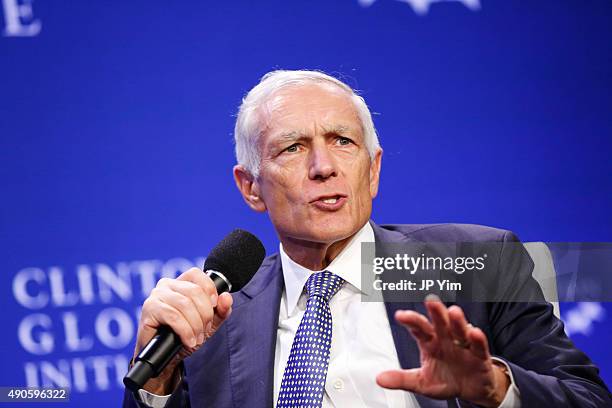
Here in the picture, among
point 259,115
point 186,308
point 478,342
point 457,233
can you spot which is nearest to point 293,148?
point 259,115

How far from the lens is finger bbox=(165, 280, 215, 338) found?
53.1 inches

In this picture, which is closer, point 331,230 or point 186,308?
point 186,308

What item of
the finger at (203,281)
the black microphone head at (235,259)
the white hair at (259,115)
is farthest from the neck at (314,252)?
the finger at (203,281)

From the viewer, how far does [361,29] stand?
265 cm

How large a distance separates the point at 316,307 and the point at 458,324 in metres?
0.72

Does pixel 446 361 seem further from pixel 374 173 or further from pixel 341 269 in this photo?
pixel 374 173

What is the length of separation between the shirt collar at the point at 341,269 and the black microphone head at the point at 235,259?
32 cm

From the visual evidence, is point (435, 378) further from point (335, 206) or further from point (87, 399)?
point (87, 399)

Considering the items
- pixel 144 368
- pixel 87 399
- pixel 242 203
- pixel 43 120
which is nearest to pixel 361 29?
pixel 242 203

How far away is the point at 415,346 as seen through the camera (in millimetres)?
1710

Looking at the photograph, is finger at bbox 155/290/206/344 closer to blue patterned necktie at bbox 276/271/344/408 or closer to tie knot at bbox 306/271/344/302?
blue patterned necktie at bbox 276/271/344/408

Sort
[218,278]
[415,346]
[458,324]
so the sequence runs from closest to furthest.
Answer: [458,324] < [218,278] < [415,346]

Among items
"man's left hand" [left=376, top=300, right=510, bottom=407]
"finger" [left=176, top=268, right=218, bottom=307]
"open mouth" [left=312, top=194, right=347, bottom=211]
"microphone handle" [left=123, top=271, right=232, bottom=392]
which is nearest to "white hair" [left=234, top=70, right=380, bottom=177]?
"open mouth" [left=312, top=194, right=347, bottom=211]

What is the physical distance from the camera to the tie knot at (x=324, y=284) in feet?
5.99
